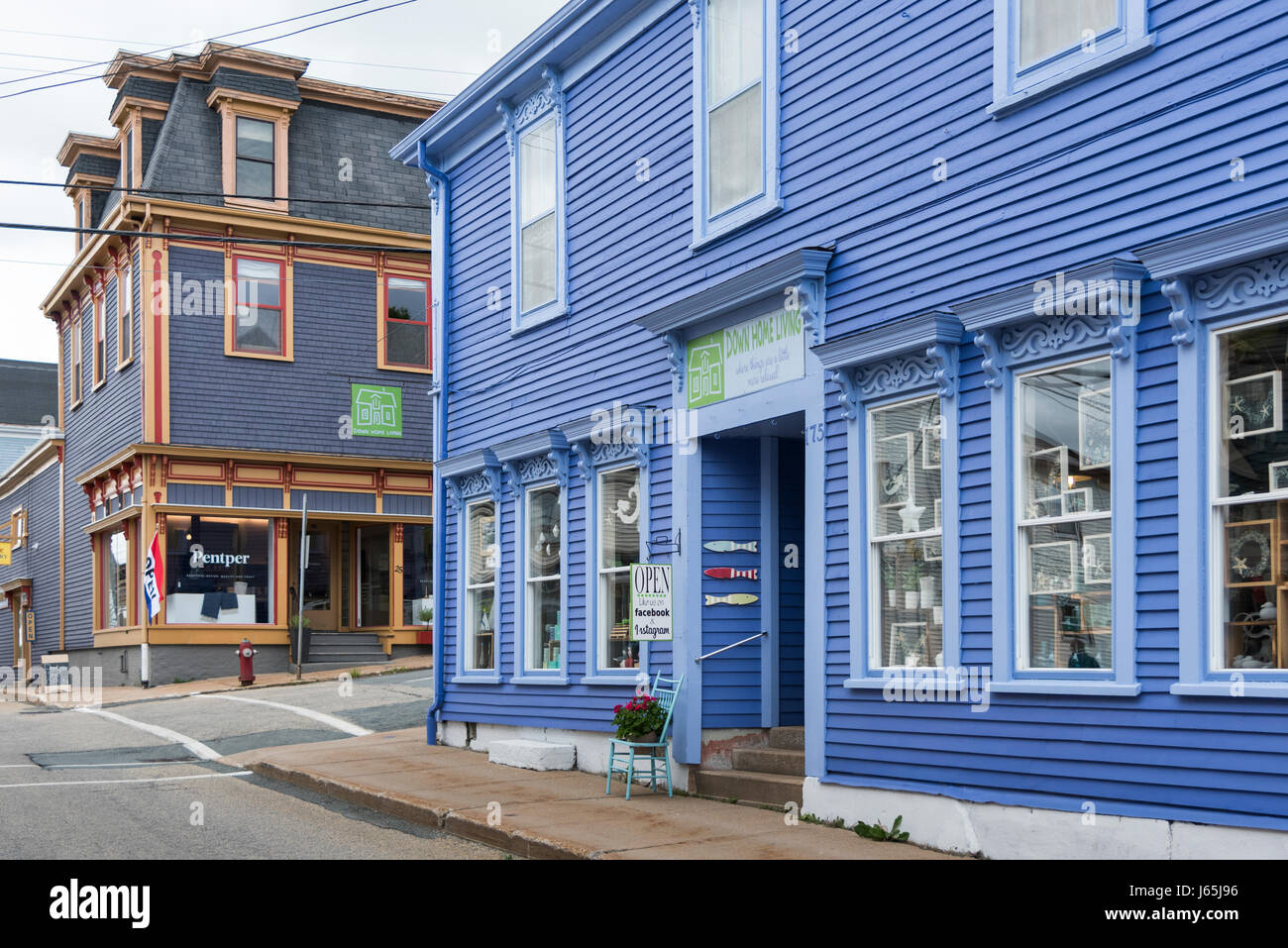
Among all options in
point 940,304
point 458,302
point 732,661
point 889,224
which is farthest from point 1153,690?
point 458,302

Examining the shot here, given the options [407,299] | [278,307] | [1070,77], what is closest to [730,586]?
[1070,77]

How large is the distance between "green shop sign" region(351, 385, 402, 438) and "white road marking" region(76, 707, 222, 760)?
887 cm

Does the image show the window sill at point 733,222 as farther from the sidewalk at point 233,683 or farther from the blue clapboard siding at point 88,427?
the blue clapboard siding at point 88,427

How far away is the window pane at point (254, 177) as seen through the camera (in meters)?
29.8

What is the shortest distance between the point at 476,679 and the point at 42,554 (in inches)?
1070

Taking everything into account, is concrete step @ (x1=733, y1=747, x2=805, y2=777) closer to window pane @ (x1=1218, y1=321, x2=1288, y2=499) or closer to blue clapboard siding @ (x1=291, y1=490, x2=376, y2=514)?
window pane @ (x1=1218, y1=321, x2=1288, y2=499)

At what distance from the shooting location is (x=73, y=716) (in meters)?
23.4

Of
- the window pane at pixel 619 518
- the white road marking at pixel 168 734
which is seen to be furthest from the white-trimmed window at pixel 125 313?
the window pane at pixel 619 518

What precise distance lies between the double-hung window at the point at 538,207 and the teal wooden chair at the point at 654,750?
4.38 meters

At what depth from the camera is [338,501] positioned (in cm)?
3052

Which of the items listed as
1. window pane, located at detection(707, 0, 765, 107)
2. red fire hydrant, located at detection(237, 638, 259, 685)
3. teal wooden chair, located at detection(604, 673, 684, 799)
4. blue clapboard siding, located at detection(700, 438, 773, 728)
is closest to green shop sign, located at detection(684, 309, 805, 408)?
blue clapboard siding, located at detection(700, 438, 773, 728)

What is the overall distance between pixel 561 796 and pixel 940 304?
5.43 metres

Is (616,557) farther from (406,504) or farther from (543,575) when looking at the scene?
(406,504)

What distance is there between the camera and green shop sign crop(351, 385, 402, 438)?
30.5 metres
